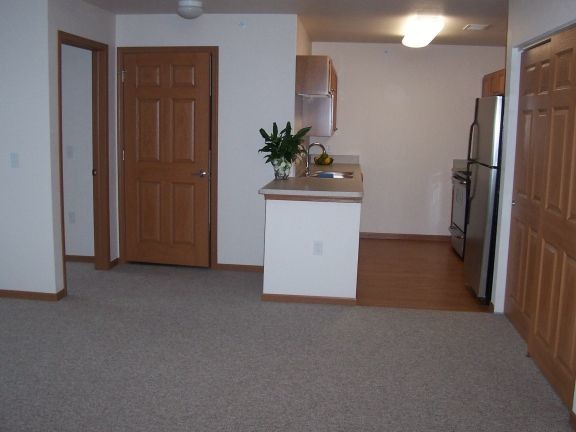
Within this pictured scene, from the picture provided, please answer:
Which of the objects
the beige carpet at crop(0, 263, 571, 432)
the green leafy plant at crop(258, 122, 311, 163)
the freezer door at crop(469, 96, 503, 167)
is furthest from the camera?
the green leafy plant at crop(258, 122, 311, 163)

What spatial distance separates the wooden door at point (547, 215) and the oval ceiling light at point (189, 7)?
2535 millimetres

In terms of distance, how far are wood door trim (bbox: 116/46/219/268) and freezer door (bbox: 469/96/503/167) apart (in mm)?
2359

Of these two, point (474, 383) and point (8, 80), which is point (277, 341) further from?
point (8, 80)

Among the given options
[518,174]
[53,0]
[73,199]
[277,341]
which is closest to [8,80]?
[53,0]

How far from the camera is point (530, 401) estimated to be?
3.12m

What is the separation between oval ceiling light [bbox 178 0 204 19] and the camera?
478 centimetres

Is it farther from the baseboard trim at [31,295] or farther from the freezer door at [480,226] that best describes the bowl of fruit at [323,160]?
the baseboard trim at [31,295]

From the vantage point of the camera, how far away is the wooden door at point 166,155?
5.59m

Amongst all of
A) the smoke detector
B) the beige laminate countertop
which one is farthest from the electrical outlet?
the smoke detector

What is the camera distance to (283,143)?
5.13m

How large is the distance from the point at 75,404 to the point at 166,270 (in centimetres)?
280

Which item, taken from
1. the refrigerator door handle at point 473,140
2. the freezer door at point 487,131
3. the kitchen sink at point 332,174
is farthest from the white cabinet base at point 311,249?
the kitchen sink at point 332,174

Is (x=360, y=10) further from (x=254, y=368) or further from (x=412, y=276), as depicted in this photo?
(x=254, y=368)

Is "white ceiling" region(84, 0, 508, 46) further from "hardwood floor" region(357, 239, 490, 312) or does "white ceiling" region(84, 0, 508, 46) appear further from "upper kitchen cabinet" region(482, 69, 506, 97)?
"hardwood floor" region(357, 239, 490, 312)
